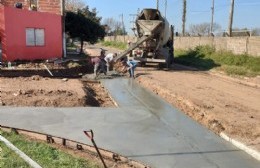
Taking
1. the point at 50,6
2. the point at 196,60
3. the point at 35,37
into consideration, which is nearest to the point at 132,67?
the point at 35,37

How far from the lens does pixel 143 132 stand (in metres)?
10.8

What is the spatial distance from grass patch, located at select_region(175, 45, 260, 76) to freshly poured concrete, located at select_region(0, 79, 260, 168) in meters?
13.1

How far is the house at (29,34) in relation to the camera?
2436 centimetres

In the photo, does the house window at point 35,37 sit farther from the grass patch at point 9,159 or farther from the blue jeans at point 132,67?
the grass patch at point 9,159

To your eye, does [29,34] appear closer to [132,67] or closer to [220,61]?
[132,67]

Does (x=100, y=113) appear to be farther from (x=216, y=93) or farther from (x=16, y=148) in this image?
(x=216, y=93)

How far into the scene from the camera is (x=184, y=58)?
39375mm

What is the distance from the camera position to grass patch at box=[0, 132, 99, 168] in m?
7.49

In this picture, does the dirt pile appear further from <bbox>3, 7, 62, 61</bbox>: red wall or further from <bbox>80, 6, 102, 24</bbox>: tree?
<bbox>80, 6, 102, 24</bbox>: tree

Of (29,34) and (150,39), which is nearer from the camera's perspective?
(29,34)

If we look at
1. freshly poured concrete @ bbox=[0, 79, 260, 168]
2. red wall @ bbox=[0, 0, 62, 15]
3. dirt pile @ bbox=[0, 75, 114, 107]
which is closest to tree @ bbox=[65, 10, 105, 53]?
red wall @ bbox=[0, 0, 62, 15]

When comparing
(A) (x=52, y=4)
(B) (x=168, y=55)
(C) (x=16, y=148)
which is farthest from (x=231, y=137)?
(A) (x=52, y=4)

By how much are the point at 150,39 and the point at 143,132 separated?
1728cm

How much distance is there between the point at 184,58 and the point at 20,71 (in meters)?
20.3
